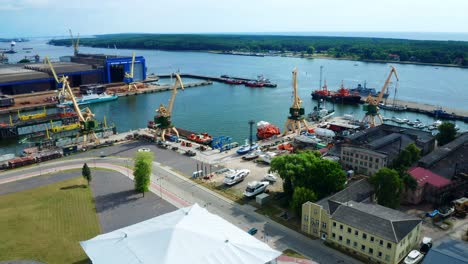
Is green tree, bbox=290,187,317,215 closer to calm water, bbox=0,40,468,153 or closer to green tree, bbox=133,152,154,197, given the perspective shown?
green tree, bbox=133,152,154,197

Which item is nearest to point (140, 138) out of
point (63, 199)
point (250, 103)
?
point (63, 199)

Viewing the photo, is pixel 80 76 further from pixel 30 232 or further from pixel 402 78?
pixel 402 78

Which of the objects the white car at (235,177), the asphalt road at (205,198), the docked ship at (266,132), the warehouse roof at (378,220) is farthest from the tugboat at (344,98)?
the warehouse roof at (378,220)

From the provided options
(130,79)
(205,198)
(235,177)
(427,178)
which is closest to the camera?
(427,178)

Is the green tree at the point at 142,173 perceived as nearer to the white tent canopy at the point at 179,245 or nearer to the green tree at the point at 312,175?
the white tent canopy at the point at 179,245

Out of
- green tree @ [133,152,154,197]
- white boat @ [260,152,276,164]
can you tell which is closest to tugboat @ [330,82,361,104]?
white boat @ [260,152,276,164]

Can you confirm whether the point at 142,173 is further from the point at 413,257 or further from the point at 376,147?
the point at 376,147

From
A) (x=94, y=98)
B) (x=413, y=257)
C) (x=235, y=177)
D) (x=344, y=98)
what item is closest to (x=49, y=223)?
(x=235, y=177)
